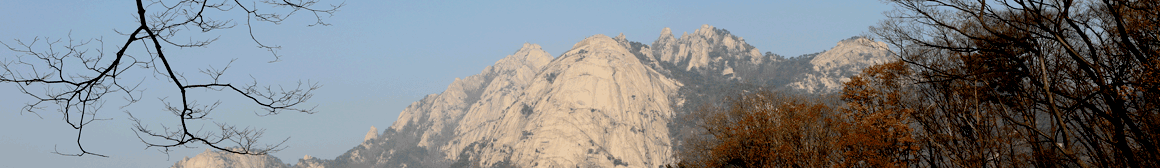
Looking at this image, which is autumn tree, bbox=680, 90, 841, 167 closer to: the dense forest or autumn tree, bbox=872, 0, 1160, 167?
the dense forest

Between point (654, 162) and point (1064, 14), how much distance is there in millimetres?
176135

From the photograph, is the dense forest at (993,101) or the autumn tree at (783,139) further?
the autumn tree at (783,139)

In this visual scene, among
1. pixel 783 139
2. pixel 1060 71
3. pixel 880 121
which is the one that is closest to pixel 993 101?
pixel 1060 71

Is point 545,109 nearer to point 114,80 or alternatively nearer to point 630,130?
point 630,130

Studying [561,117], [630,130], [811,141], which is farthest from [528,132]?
[811,141]

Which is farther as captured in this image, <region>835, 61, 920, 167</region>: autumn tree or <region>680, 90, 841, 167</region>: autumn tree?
<region>680, 90, 841, 167</region>: autumn tree

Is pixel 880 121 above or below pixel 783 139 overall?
below

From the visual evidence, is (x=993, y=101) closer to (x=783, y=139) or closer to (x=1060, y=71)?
(x=1060, y=71)

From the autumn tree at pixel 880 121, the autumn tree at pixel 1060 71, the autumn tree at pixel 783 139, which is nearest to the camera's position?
the autumn tree at pixel 1060 71

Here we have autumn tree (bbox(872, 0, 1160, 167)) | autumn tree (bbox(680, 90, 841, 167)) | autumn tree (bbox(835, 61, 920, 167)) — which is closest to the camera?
autumn tree (bbox(872, 0, 1160, 167))

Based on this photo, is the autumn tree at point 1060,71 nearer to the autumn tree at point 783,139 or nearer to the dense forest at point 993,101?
the dense forest at point 993,101

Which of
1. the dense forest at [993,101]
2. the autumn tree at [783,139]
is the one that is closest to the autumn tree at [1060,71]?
the dense forest at [993,101]

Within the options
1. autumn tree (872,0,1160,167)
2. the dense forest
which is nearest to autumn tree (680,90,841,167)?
the dense forest


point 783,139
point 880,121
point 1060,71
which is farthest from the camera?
point 783,139
